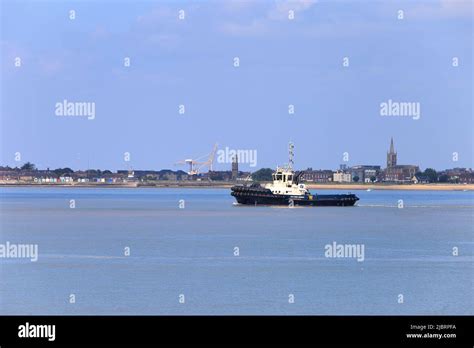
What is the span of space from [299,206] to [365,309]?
92467 mm

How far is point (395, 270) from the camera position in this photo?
5441 cm
